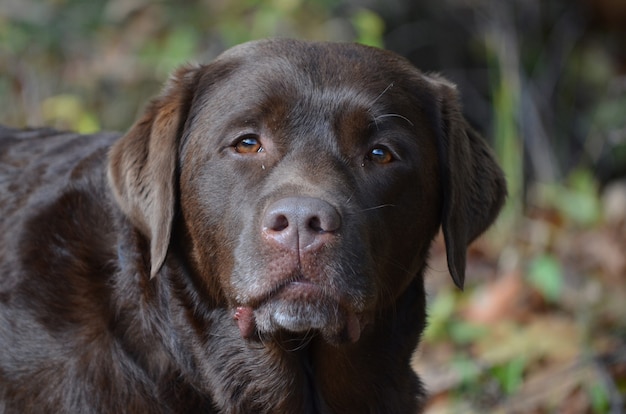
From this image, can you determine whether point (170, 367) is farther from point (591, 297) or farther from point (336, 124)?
point (591, 297)

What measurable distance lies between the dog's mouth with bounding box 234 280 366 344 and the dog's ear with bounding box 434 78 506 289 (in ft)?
2.28

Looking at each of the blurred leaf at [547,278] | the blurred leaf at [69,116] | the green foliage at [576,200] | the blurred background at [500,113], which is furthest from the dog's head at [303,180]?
the green foliage at [576,200]

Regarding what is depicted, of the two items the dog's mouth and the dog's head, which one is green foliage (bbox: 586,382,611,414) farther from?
the dog's mouth

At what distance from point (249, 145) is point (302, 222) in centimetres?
59

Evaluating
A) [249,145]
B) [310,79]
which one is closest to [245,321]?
[249,145]

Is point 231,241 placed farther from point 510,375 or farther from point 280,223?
point 510,375

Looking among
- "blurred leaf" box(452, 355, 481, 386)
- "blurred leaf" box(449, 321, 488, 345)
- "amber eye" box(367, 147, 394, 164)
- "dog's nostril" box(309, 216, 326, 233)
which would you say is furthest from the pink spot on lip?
"blurred leaf" box(449, 321, 488, 345)

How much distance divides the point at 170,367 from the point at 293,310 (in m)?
0.68

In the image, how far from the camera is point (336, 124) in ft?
12.2

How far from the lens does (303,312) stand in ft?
11.0

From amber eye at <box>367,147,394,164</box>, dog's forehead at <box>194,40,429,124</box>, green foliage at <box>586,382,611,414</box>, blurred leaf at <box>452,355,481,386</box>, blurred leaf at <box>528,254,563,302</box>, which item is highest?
dog's forehead at <box>194,40,429,124</box>

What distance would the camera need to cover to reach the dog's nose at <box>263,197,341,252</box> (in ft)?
10.6

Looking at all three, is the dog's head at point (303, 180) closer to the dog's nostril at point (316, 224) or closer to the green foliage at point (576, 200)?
the dog's nostril at point (316, 224)

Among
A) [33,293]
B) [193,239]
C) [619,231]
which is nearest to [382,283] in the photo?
[193,239]
